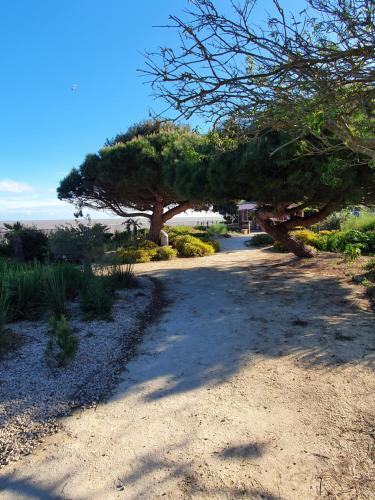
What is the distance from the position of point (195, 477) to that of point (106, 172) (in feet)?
41.4

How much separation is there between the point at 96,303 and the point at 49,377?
1848mm

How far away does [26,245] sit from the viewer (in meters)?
13.1

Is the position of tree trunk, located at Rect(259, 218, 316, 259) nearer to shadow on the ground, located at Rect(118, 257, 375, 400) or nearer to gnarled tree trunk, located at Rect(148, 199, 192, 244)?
shadow on the ground, located at Rect(118, 257, 375, 400)

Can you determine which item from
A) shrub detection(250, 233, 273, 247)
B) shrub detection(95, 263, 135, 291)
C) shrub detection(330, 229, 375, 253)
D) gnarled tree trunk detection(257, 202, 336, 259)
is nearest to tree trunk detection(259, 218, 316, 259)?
gnarled tree trunk detection(257, 202, 336, 259)

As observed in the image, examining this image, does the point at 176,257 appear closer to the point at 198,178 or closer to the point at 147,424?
the point at 198,178

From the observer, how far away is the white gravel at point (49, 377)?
113 inches

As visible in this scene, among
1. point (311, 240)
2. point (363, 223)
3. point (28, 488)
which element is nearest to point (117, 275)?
point (28, 488)

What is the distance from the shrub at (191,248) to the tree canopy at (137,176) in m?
1.53

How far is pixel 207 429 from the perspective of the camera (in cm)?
282

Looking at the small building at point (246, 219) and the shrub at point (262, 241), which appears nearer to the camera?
the shrub at point (262, 241)

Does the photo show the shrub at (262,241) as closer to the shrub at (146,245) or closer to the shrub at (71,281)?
the shrub at (146,245)

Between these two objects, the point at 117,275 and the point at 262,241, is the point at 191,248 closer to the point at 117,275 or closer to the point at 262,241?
the point at 262,241

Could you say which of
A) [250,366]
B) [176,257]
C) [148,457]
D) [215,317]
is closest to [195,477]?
[148,457]

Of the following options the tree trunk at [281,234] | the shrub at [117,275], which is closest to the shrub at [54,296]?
the shrub at [117,275]
